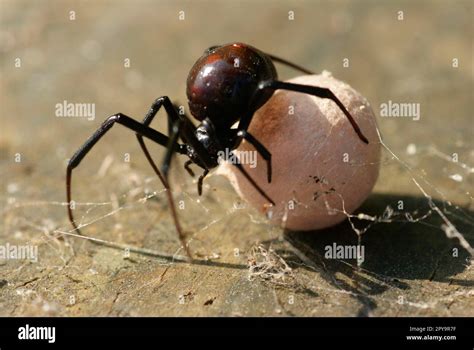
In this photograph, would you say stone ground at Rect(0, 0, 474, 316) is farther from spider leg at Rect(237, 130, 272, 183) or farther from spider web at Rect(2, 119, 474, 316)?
spider leg at Rect(237, 130, 272, 183)

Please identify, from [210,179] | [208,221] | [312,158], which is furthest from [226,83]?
[210,179]

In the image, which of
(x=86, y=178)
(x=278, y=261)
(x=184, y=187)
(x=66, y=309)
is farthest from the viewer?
(x=86, y=178)

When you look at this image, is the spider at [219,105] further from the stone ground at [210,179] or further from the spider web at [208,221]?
the stone ground at [210,179]

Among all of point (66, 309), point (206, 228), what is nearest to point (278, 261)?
point (206, 228)

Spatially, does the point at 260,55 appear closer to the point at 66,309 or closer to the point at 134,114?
the point at 66,309

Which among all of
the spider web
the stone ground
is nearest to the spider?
the spider web

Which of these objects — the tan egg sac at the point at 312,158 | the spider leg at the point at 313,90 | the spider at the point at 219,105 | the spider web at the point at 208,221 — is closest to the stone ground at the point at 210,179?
the spider web at the point at 208,221
